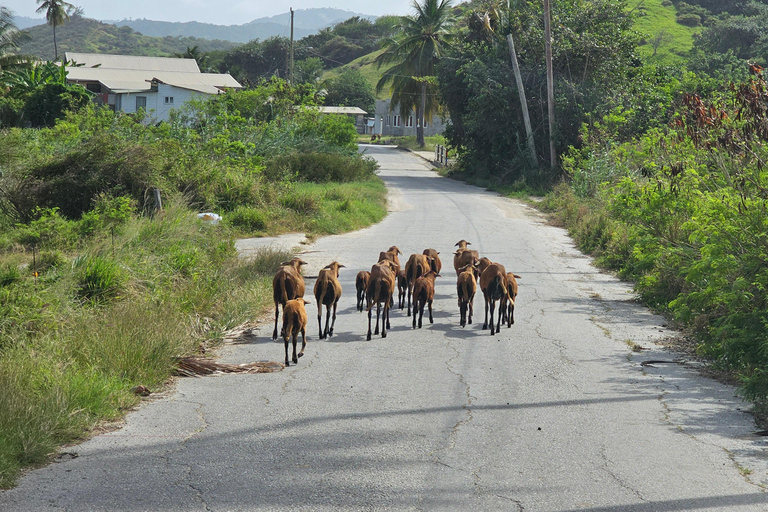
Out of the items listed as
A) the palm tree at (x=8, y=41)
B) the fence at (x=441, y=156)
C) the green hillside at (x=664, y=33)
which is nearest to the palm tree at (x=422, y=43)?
the fence at (x=441, y=156)

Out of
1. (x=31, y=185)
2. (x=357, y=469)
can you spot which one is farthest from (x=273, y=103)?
(x=357, y=469)

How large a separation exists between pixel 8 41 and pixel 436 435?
55.3 m

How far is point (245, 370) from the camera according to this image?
8125 millimetres

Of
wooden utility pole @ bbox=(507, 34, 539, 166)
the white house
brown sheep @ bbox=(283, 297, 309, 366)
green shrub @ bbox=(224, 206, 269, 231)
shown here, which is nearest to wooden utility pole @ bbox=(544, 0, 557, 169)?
wooden utility pole @ bbox=(507, 34, 539, 166)

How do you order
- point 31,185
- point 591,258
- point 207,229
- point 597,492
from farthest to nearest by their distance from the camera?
point 591,258 → point 31,185 → point 207,229 → point 597,492

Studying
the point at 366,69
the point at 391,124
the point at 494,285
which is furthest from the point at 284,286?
the point at 366,69

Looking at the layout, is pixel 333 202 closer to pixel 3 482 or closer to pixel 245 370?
pixel 245 370

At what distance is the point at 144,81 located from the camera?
7281 cm

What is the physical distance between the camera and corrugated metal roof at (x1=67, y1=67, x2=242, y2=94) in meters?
68.3

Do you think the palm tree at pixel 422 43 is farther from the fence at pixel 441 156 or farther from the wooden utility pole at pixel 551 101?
the wooden utility pole at pixel 551 101

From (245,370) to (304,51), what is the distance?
122 meters

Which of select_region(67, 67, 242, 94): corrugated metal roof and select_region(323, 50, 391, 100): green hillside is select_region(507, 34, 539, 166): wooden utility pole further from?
select_region(323, 50, 391, 100): green hillside

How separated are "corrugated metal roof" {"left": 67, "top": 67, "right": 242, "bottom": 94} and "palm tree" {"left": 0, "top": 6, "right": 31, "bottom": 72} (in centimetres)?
758

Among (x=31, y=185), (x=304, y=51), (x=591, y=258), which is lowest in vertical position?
(x=591, y=258)
